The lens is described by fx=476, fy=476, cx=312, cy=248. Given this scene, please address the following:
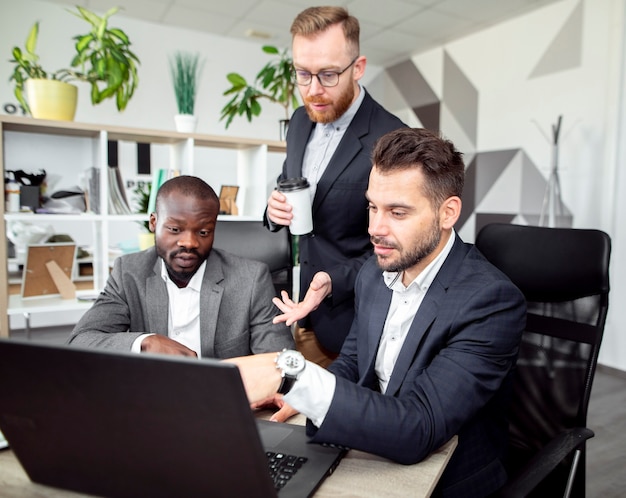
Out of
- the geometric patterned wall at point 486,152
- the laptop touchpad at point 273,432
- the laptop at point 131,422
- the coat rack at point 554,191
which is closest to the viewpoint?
the laptop at point 131,422

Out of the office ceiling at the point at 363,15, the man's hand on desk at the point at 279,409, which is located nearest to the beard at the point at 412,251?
the man's hand on desk at the point at 279,409

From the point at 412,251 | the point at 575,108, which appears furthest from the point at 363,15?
the point at 412,251

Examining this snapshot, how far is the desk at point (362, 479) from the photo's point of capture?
0.74 m

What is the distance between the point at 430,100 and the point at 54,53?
3891mm

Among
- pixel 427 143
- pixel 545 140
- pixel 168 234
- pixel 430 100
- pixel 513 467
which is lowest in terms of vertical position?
pixel 513 467

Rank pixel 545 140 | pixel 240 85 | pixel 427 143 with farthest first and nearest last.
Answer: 1. pixel 545 140
2. pixel 240 85
3. pixel 427 143

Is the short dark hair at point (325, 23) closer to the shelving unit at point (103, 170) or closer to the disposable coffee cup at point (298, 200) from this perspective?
the disposable coffee cup at point (298, 200)

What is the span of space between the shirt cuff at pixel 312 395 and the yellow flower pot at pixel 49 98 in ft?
6.79

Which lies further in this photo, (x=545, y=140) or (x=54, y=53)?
(x=54, y=53)

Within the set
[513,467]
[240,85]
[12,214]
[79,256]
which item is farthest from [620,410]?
[79,256]

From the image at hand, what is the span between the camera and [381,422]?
0.83 meters

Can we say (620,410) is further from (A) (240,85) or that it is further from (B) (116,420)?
(B) (116,420)

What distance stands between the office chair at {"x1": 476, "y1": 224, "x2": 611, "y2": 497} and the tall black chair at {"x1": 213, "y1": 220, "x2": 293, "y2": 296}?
841 millimetres

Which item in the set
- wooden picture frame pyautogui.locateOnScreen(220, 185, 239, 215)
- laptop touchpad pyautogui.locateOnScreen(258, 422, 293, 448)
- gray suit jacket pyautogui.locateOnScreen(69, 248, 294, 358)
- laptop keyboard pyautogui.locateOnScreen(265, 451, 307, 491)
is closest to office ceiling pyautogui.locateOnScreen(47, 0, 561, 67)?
wooden picture frame pyautogui.locateOnScreen(220, 185, 239, 215)
